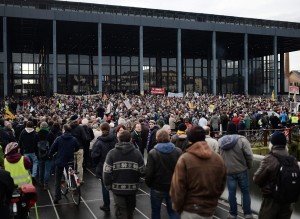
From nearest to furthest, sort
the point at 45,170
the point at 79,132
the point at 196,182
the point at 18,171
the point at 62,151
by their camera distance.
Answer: the point at 196,182 < the point at 18,171 < the point at 62,151 < the point at 45,170 < the point at 79,132

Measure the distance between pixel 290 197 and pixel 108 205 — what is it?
4163 mm

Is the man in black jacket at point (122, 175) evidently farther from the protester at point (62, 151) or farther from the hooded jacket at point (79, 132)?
the hooded jacket at point (79, 132)

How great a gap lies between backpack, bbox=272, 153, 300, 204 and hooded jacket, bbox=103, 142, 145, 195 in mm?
2101

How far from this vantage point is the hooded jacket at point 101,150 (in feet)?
24.0

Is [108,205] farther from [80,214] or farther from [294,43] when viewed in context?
[294,43]

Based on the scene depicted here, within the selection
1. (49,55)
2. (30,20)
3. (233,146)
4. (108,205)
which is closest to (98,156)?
(108,205)

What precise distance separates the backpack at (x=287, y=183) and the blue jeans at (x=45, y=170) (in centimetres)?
690

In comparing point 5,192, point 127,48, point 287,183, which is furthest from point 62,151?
point 127,48

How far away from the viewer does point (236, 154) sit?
267 inches

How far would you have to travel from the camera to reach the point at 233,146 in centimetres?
679

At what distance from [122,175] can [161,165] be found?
63cm

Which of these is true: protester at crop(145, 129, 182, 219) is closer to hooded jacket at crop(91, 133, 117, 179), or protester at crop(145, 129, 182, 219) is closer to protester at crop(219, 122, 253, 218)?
protester at crop(219, 122, 253, 218)

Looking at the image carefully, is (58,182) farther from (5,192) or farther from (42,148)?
(5,192)

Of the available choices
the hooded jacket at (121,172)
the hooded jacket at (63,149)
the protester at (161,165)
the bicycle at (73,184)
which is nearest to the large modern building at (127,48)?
the hooded jacket at (63,149)
